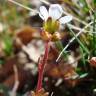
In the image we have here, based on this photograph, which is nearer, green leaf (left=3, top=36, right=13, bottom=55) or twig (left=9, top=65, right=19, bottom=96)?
twig (left=9, top=65, right=19, bottom=96)

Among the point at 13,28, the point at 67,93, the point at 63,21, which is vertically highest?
the point at 63,21

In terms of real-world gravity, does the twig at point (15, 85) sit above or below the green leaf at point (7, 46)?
below

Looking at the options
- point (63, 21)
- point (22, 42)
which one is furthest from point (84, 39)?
point (22, 42)

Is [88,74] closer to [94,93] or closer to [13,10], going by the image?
[94,93]

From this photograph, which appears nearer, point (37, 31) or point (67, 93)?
point (67, 93)

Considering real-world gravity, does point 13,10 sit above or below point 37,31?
above

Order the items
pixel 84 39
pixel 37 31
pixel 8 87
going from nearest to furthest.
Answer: pixel 84 39
pixel 8 87
pixel 37 31

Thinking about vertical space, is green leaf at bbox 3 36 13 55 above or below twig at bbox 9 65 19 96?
above

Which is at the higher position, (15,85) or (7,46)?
(7,46)

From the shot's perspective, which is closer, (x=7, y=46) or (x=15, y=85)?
(x=15, y=85)

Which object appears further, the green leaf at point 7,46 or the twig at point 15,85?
the green leaf at point 7,46

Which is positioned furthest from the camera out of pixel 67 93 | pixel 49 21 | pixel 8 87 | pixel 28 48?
pixel 28 48
